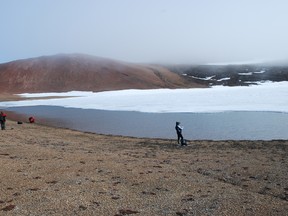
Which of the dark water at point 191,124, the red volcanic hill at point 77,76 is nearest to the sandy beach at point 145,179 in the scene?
the dark water at point 191,124

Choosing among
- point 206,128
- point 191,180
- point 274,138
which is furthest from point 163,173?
point 206,128

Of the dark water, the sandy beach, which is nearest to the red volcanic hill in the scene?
the dark water

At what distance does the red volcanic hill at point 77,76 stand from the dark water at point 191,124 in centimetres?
5070

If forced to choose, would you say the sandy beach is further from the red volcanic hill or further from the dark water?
the red volcanic hill

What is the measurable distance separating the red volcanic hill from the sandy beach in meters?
66.9

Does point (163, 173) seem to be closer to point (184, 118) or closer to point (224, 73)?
point (184, 118)

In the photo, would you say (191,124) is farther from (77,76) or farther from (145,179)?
(77,76)

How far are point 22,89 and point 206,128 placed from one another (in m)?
68.2

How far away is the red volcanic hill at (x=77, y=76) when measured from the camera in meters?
86.2

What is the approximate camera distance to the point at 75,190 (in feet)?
33.3

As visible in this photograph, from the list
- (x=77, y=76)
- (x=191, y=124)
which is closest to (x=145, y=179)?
(x=191, y=124)

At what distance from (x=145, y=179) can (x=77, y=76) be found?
269 feet

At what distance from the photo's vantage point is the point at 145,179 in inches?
455

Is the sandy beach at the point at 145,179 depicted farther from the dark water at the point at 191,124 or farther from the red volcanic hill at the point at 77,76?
the red volcanic hill at the point at 77,76
